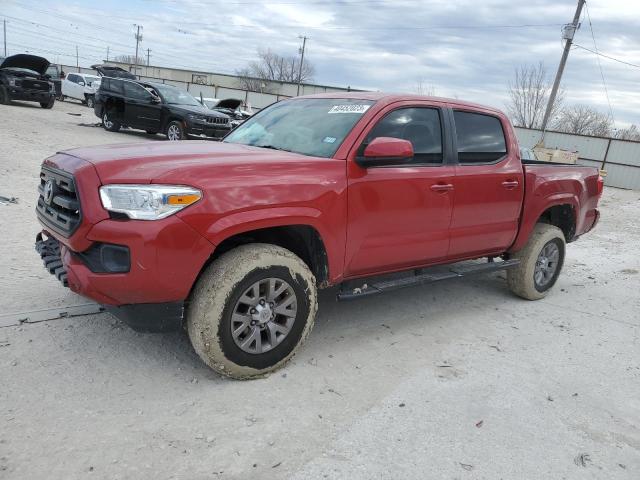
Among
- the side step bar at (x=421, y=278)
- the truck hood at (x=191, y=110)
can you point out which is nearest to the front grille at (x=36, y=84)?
the truck hood at (x=191, y=110)

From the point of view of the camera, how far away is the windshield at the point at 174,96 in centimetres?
1594

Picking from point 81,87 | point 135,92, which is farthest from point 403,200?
point 81,87

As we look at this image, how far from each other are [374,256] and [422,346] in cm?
85

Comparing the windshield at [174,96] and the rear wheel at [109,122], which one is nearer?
the windshield at [174,96]

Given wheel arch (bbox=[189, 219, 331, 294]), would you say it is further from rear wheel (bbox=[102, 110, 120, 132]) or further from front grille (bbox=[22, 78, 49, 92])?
front grille (bbox=[22, 78, 49, 92])

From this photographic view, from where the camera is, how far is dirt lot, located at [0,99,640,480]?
8.59 ft

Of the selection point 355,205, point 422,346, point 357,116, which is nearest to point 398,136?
point 357,116

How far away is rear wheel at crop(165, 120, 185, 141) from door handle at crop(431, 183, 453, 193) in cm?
1218

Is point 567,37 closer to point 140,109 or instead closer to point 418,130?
point 140,109

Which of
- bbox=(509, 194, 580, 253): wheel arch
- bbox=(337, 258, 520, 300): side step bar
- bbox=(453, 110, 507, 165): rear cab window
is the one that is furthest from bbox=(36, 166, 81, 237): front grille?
bbox=(509, 194, 580, 253): wheel arch

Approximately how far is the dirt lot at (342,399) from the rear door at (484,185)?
0.74 metres

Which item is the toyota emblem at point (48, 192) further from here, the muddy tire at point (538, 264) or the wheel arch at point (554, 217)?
the muddy tire at point (538, 264)

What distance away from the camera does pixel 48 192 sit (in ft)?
11.2

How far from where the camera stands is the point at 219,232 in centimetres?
303
